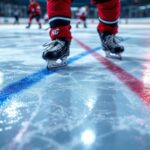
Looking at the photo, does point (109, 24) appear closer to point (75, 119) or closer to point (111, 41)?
point (111, 41)

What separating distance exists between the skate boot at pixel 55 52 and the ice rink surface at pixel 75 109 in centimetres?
8

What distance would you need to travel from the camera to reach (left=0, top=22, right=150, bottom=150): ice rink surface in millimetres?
607

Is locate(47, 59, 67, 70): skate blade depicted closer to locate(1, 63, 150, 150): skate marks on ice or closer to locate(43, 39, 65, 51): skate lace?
locate(43, 39, 65, 51): skate lace

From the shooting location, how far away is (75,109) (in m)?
0.81

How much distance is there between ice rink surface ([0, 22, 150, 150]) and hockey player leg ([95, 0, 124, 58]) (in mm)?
399

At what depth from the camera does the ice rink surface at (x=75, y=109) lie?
0.61 m

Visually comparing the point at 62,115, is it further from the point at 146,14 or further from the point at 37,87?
the point at 146,14

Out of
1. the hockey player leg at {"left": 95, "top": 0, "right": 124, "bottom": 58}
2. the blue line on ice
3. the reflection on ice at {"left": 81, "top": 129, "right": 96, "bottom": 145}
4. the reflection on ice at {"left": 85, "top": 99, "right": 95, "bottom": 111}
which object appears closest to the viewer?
the reflection on ice at {"left": 81, "top": 129, "right": 96, "bottom": 145}

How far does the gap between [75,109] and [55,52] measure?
2.30 feet

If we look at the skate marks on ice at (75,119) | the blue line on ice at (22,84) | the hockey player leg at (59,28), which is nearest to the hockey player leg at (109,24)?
the hockey player leg at (59,28)

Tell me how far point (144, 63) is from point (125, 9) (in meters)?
20.8

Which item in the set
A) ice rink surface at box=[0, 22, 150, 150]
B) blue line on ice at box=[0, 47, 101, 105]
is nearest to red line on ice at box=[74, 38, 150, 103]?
ice rink surface at box=[0, 22, 150, 150]

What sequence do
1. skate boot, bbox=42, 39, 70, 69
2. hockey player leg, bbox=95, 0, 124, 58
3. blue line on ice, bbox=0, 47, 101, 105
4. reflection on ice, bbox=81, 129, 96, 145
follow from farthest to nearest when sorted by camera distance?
1. hockey player leg, bbox=95, 0, 124, 58
2. skate boot, bbox=42, 39, 70, 69
3. blue line on ice, bbox=0, 47, 101, 105
4. reflection on ice, bbox=81, 129, 96, 145

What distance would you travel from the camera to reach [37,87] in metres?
1.08
